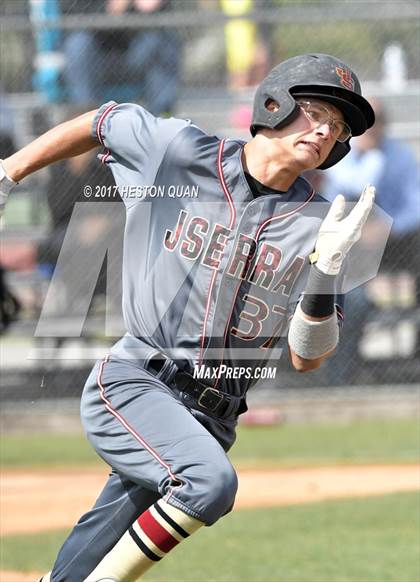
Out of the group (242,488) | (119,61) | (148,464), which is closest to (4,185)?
(148,464)

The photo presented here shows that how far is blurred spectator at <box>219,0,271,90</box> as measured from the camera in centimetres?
963

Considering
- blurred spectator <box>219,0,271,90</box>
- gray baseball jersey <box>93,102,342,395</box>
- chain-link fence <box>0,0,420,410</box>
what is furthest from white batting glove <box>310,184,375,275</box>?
blurred spectator <box>219,0,271,90</box>

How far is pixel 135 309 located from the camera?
4203 millimetres

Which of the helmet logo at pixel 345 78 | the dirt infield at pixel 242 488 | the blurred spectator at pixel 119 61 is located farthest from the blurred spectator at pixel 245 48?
the helmet logo at pixel 345 78

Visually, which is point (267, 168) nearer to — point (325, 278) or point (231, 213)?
point (231, 213)

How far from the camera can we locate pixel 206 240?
14.1 ft

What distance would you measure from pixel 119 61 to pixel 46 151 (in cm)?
525

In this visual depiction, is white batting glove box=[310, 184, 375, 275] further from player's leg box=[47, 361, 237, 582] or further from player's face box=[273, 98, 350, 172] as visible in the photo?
player's leg box=[47, 361, 237, 582]

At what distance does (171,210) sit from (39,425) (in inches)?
211

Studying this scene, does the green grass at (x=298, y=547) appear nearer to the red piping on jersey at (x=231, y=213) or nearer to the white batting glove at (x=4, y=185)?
the red piping on jersey at (x=231, y=213)

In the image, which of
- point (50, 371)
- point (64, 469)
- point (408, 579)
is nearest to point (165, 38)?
point (50, 371)

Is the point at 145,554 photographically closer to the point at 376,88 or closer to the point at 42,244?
the point at 42,244

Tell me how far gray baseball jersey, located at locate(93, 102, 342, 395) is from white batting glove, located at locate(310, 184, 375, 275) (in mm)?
297

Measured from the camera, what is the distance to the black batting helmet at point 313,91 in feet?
13.5
